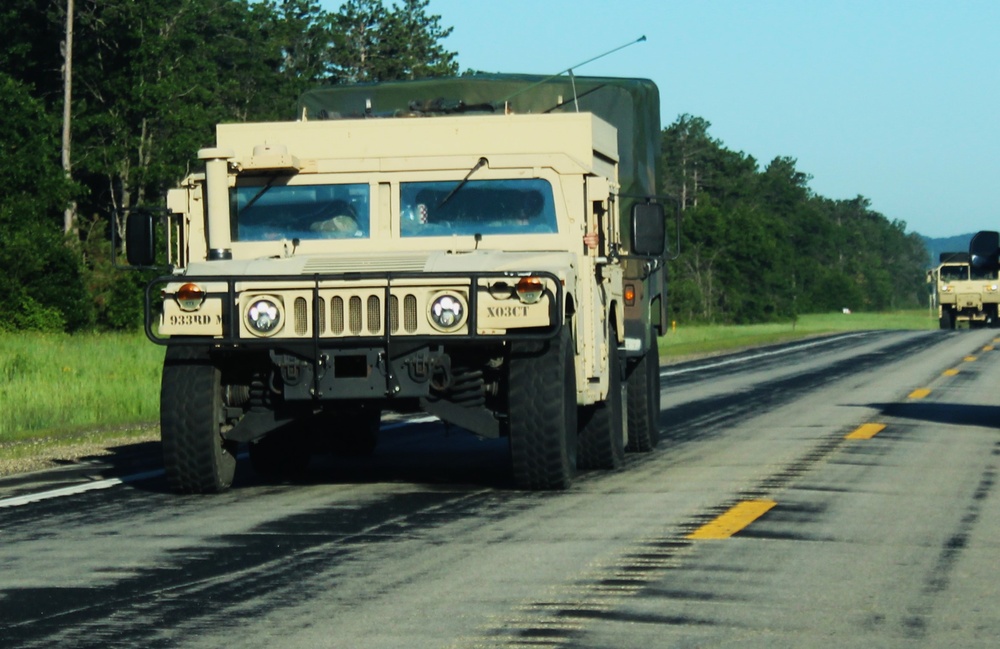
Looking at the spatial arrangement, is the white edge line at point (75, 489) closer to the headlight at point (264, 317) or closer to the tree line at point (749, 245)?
the headlight at point (264, 317)

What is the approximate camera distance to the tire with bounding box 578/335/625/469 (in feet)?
40.7

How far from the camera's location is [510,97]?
49.1ft

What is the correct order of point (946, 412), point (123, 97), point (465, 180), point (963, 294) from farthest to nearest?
point (963, 294), point (123, 97), point (946, 412), point (465, 180)

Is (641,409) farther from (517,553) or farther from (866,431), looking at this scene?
(517,553)

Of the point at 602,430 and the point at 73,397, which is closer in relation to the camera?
the point at 602,430

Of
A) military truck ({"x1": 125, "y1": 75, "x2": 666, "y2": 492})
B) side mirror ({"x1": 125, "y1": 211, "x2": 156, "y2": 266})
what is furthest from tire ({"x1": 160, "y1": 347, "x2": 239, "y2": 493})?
side mirror ({"x1": 125, "y1": 211, "x2": 156, "y2": 266})

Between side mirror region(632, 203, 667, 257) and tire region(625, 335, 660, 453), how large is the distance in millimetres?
2909

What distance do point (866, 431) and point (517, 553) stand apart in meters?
8.78

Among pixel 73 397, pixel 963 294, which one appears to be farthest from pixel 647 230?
pixel 963 294

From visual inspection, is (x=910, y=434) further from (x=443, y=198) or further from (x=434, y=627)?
(x=434, y=627)

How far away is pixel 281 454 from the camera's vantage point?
496 inches

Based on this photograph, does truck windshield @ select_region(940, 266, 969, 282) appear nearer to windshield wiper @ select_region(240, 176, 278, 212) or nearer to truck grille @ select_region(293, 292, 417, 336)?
windshield wiper @ select_region(240, 176, 278, 212)

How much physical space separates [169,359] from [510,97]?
5.17 m

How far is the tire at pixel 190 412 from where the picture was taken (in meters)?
10.7
